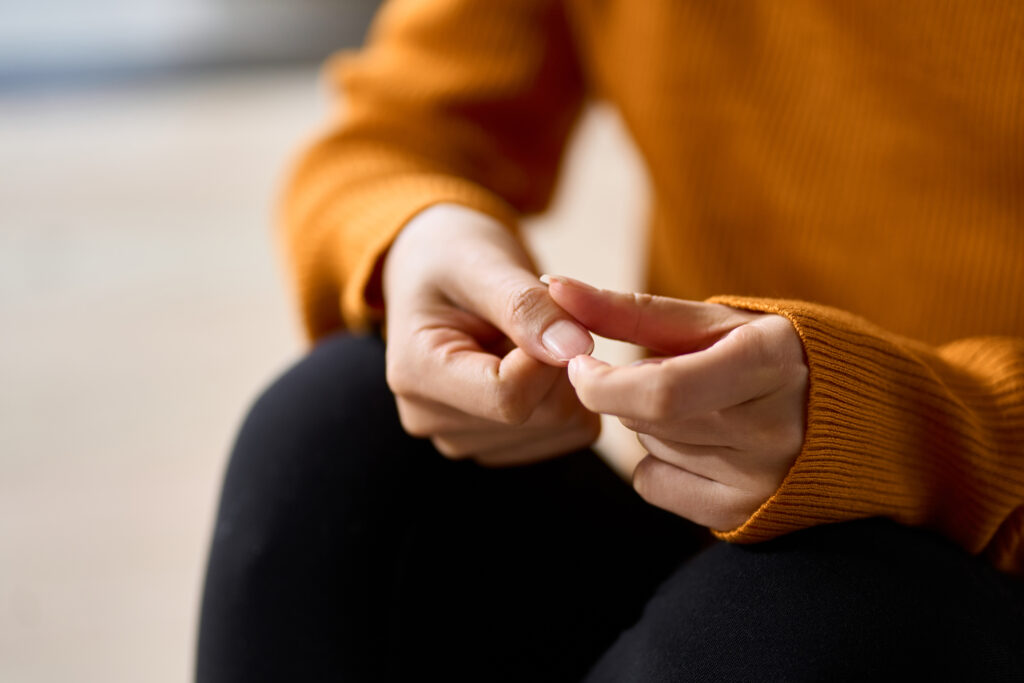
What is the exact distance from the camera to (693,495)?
32cm

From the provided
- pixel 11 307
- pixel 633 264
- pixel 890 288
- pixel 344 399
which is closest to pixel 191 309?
pixel 11 307

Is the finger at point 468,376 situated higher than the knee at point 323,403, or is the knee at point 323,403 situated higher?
the knee at point 323,403

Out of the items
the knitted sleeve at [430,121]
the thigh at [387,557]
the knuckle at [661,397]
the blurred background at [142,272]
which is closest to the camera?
the knuckle at [661,397]

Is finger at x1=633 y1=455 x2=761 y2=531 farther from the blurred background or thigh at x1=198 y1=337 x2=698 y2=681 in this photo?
the blurred background

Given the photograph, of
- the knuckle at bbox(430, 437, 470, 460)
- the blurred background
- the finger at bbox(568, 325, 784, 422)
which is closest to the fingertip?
the finger at bbox(568, 325, 784, 422)

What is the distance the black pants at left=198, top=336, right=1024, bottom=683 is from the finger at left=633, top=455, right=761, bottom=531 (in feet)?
0.07

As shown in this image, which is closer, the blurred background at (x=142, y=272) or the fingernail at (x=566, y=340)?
the fingernail at (x=566, y=340)

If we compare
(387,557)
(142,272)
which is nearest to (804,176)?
(387,557)

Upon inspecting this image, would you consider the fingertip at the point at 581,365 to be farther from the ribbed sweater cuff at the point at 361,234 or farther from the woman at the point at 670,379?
the ribbed sweater cuff at the point at 361,234

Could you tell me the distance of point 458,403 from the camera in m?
0.34

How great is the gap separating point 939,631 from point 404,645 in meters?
0.21

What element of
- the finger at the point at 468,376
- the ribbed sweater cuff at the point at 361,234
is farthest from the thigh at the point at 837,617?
the ribbed sweater cuff at the point at 361,234

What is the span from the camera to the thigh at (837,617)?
0.30 meters

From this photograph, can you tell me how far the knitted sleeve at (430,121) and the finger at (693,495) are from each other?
20cm
